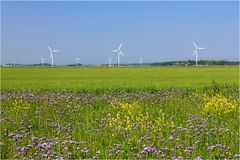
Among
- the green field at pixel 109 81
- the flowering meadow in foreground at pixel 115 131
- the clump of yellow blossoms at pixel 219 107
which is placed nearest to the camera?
the flowering meadow in foreground at pixel 115 131

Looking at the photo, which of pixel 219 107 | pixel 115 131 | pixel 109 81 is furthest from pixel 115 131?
pixel 109 81

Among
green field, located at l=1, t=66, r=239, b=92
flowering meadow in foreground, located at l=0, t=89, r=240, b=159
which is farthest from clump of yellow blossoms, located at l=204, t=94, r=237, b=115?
green field, located at l=1, t=66, r=239, b=92

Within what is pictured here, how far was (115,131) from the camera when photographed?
7520mm

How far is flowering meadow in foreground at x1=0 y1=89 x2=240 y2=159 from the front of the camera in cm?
595

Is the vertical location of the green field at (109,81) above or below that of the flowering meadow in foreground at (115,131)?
above

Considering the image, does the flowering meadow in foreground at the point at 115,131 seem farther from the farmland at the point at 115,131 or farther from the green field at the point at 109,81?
the green field at the point at 109,81

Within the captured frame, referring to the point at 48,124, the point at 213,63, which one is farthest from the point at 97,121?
the point at 213,63

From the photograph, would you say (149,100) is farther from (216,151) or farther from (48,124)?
(216,151)

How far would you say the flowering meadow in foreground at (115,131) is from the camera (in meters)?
5.95

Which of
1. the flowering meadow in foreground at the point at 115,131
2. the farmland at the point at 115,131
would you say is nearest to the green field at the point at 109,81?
the farmland at the point at 115,131

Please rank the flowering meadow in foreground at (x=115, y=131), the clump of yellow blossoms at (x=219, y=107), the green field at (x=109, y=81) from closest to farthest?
the flowering meadow in foreground at (x=115, y=131), the clump of yellow blossoms at (x=219, y=107), the green field at (x=109, y=81)

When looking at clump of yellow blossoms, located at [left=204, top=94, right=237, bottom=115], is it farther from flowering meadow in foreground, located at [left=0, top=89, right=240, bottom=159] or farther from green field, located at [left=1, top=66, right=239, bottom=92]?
green field, located at [left=1, top=66, right=239, bottom=92]

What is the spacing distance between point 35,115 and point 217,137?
4.81 m

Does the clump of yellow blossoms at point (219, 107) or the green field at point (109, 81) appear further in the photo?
the green field at point (109, 81)
